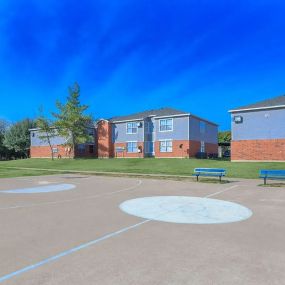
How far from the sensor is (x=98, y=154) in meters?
56.1

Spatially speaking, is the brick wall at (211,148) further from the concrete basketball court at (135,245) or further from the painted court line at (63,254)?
the painted court line at (63,254)

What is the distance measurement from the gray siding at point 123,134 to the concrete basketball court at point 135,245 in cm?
3962

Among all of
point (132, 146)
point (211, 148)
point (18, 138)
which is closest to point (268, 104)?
point (211, 148)

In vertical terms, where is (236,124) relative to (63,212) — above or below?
above

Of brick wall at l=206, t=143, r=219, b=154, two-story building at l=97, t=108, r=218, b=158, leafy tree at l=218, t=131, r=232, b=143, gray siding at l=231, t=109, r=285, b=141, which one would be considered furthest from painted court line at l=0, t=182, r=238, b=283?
leafy tree at l=218, t=131, r=232, b=143

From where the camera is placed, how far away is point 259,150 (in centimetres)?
3494

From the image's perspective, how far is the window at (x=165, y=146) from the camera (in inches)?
1837

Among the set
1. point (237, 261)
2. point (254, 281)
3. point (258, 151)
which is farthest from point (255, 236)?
point (258, 151)

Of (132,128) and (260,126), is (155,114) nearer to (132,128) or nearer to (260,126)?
(132,128)

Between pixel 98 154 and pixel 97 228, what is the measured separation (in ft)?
160

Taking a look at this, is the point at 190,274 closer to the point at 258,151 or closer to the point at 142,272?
the point at 142,272

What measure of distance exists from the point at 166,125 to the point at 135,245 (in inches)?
1629

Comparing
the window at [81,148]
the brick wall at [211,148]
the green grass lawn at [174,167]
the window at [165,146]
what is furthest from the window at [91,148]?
the brick wall at [211,148]

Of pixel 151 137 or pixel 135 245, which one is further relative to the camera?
pixel 151 137
